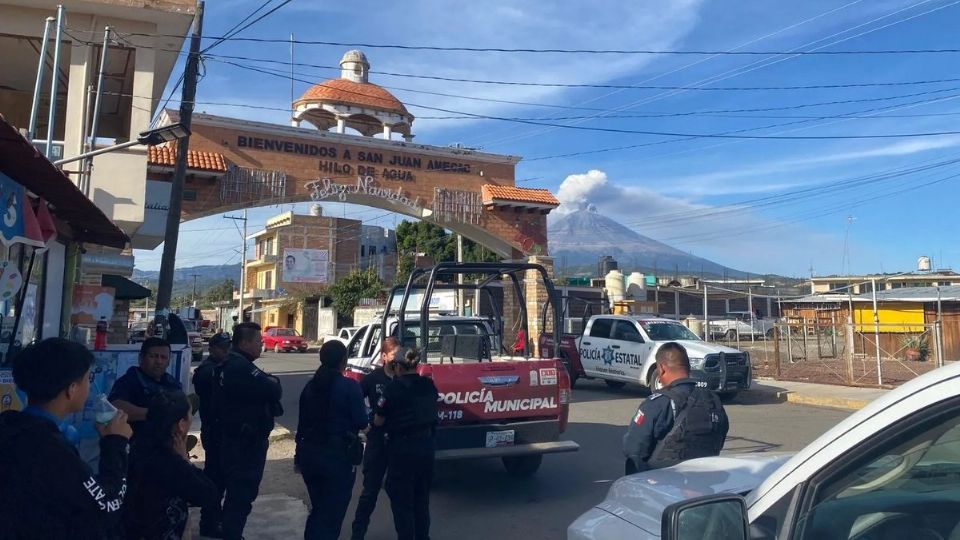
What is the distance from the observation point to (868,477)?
2.02 metres

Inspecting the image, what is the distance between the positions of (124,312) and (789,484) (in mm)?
17785

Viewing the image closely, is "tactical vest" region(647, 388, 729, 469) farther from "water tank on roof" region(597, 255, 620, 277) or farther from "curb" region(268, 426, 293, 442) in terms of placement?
"water tank on roof" region(597, 255, 620, 277)

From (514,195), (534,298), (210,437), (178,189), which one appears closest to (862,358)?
(534,298)

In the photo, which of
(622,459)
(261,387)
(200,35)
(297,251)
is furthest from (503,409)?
(297,251)

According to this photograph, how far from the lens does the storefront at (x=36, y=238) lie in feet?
16.4

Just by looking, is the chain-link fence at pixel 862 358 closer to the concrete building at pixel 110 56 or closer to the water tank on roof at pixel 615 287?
the water tank on roof at pixel 615 287

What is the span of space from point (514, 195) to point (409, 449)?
17.2 metres

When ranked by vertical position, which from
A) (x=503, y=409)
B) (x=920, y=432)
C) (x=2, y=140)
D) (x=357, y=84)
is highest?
(x=357, y=84)

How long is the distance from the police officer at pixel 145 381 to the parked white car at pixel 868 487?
158 inches

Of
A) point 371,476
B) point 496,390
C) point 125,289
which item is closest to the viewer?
point 371,476

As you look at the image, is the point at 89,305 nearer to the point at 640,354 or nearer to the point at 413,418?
the point at 413,418

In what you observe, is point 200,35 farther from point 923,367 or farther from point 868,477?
point 923,367

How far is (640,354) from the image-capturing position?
1703 cm

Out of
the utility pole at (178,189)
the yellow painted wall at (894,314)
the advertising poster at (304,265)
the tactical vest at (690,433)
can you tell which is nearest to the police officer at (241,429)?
the tactical vest at (690,433)
